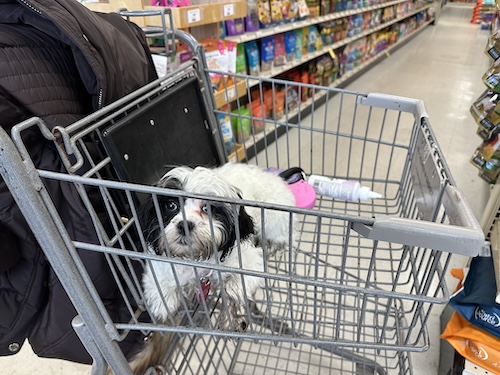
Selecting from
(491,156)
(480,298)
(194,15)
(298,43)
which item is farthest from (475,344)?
(298,43)

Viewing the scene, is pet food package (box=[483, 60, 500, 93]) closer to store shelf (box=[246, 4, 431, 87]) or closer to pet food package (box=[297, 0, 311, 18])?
store shelf (box=[246, 4, 431, 87])

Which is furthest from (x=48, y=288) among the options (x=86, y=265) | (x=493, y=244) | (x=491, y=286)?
(x=493, y=244)

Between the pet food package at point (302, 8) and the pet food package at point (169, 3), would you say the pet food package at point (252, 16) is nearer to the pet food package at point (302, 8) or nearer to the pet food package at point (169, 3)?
the pet food package at point (302, 8)

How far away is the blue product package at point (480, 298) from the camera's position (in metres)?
1.04

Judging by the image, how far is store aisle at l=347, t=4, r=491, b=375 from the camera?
2.13 m

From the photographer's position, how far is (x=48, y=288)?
0.77 meters

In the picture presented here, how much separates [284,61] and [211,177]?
7.63ft

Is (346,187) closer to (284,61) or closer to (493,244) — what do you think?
(493,244)

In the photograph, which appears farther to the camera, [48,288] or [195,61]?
[195,61]

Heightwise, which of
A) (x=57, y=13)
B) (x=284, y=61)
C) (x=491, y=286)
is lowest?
(x=491, y=286)

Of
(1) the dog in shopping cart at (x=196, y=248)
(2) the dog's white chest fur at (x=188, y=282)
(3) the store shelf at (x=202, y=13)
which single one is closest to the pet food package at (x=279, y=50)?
(3) the store shelf at (x=202, y=13)

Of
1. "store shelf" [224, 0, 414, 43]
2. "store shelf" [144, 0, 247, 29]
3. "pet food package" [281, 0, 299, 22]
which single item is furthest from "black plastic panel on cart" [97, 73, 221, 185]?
"pet food package" [281, 0, 299, 22]

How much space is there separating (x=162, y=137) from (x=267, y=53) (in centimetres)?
202

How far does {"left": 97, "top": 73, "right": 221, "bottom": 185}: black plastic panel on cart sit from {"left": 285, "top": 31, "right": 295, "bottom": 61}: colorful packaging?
7.02 feet
